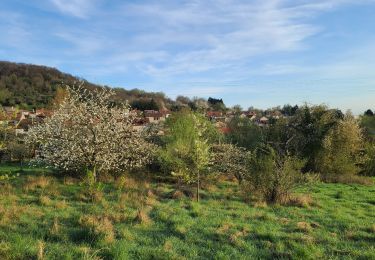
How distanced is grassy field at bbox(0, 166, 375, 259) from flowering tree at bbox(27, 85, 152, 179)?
1.94 m

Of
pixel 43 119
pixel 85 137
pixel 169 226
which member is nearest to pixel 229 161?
pixel 85 137

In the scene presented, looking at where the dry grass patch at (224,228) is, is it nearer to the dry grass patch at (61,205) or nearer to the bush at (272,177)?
the bush at (272,177)

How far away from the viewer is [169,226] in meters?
11.7

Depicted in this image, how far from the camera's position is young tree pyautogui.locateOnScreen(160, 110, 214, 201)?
58.9ft

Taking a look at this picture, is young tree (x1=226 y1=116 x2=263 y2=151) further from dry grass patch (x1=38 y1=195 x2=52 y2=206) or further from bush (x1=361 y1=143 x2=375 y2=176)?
dry grass patch (x1=38 y1=195 x2=52 y2=206)

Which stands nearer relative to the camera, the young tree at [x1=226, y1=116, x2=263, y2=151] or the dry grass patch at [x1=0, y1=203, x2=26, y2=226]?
the dry grass patch at [x1=0, y1=203, x2=26, y2=226]

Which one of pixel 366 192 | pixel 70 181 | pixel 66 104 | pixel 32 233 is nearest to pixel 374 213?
pixel 366 192

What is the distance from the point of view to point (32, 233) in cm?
1035

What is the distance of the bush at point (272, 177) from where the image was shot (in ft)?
55.3

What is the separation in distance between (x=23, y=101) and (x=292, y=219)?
90.2 meters

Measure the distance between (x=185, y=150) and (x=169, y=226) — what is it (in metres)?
10.6

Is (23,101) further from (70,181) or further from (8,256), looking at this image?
(8,256)

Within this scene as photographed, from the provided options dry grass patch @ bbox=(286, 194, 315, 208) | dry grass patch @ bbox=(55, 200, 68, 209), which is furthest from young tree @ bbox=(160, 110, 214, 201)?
dry grass patch @ bbox=(55, 200, 68, 209)

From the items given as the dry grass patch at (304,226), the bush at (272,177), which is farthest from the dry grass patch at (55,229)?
the bush at (272,177)
